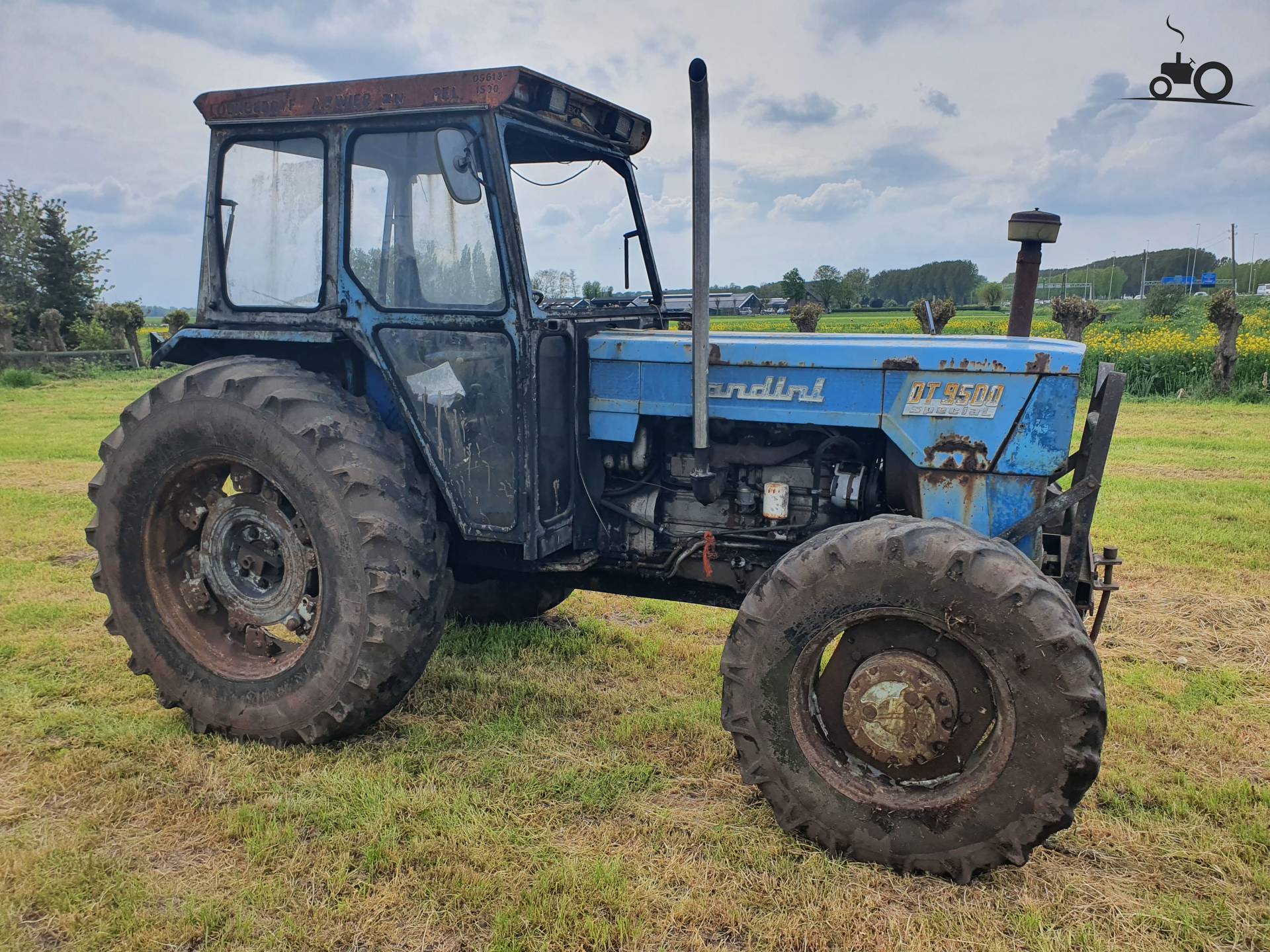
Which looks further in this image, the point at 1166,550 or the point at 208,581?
the point at 1166,550

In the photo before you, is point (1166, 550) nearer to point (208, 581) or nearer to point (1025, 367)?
point (1025, 367)

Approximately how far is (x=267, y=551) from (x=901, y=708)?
2.65m

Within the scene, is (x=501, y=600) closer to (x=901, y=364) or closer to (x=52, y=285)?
(x=901, y=364)

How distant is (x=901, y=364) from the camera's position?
3287mm

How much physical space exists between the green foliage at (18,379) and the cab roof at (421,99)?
1871 centimetres

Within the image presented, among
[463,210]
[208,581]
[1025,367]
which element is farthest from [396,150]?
[1025,367]

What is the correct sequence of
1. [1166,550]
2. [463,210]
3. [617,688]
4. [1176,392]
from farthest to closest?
[1176,392] < [1166,550] < [617,688] < [463,210]

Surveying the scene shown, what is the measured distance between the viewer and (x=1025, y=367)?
10.3ft

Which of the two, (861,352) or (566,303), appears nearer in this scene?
(861,352)

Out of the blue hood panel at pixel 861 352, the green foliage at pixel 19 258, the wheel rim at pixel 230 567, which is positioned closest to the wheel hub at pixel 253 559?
the wheel rim at pixel 230 567

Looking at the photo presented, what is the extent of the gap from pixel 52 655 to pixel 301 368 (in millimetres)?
2123

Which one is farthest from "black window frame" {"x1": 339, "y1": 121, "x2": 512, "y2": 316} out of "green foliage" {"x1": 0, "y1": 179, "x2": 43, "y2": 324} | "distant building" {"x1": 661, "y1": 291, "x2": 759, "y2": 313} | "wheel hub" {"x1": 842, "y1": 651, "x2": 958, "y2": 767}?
"green foliage" {"x1": 0, "y1": 179, "x2": 43, "y2": 324}

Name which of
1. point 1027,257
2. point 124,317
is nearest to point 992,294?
point 124,317

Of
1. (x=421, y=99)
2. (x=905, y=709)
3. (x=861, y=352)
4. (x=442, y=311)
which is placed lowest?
(x=905, y=709)
